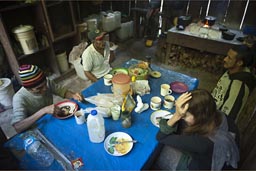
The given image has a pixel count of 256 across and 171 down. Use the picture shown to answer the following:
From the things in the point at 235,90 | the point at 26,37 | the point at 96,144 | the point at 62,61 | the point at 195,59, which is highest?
the point at 26,37

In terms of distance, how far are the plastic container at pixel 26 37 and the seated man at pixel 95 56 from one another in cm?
105

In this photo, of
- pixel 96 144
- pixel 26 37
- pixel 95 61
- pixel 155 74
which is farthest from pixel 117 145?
pixel 26 37

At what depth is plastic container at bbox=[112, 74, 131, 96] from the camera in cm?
163

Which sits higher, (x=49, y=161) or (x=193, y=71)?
(x=49, y=161)

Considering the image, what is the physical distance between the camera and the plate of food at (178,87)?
1859mm

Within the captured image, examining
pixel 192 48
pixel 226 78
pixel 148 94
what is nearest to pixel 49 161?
pixel 148 94

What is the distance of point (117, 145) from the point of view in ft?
4.23

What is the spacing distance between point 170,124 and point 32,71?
118 centimetres

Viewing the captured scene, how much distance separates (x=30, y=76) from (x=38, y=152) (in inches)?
24.1

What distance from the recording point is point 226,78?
1.85 meters

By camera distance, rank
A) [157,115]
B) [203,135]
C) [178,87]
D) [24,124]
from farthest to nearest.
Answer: [178,87], [157,115], [24,124], [203,135]

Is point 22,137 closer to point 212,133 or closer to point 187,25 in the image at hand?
point 212,133

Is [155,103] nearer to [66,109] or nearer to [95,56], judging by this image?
[66,109]

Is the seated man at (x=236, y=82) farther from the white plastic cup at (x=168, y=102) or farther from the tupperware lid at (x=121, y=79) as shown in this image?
the tupperware lid at (x=121, y=79)
